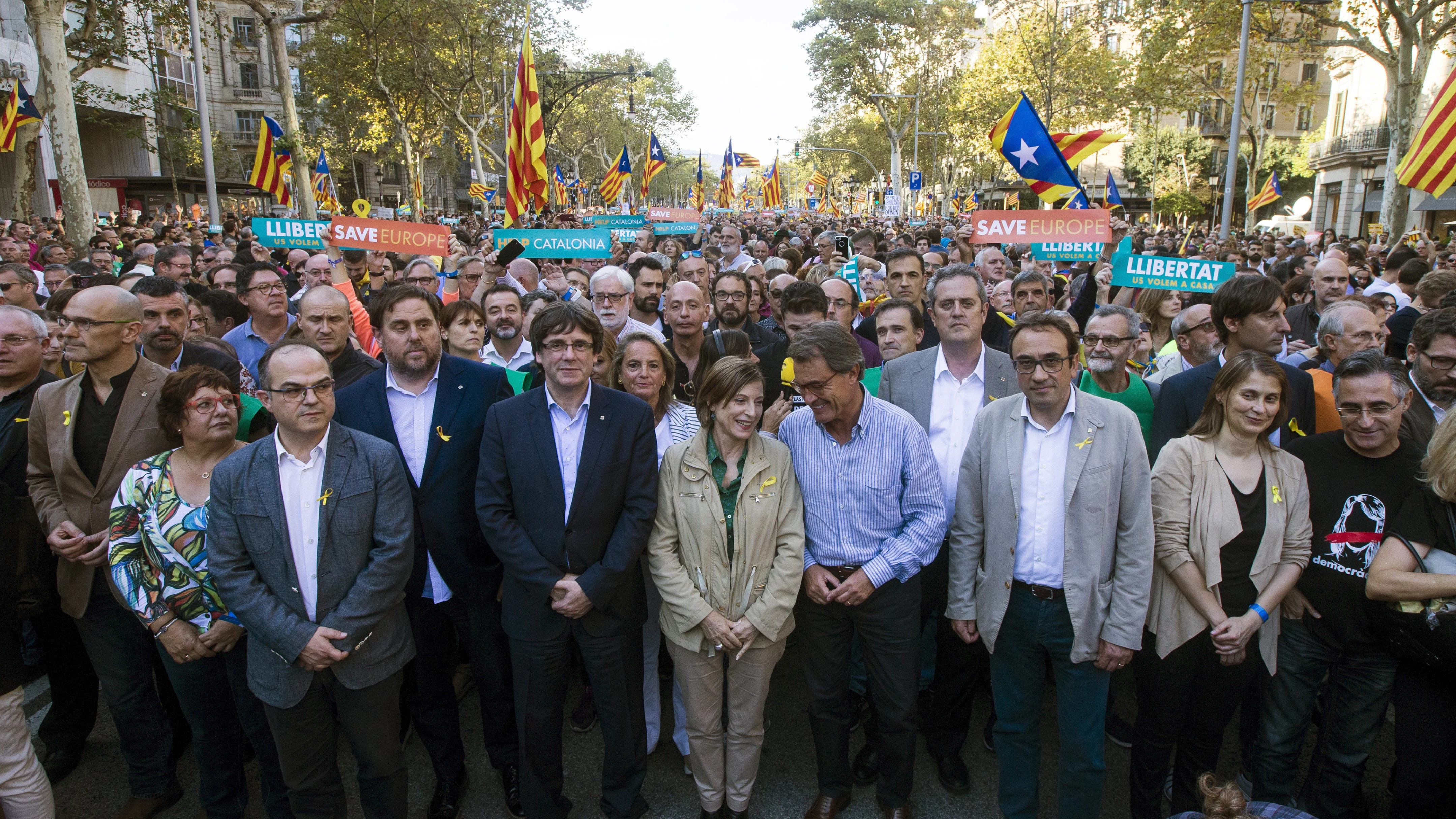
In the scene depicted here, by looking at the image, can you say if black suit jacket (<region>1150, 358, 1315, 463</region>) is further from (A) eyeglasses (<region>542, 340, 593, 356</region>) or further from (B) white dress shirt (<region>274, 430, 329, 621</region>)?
(B) white dress shirt (<region>274, 430, 329, 621</region>)

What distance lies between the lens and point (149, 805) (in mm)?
3537

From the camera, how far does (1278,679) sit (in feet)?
10.9

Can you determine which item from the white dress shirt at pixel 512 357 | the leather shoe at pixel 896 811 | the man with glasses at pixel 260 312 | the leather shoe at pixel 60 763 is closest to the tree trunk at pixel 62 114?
the man with glasses at pixel 260 312

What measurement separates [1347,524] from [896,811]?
207 centimetres

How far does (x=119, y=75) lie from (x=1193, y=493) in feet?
135

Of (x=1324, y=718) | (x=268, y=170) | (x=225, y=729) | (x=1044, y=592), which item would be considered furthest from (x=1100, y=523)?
(x=268, y=170)

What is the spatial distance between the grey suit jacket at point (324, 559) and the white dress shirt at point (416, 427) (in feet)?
1.17

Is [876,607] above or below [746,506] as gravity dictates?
below

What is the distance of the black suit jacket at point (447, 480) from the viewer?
346 cm

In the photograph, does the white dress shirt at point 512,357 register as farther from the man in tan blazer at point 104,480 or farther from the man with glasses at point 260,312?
the man in tan blazer at point 104,480

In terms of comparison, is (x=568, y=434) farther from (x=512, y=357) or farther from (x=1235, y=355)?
(x=1235, y=355)

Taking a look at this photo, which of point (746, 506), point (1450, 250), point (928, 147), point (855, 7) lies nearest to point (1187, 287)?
point (746, 506)

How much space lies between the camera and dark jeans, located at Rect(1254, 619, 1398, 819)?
3150mm

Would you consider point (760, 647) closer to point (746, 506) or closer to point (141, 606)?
point (746, 506)
